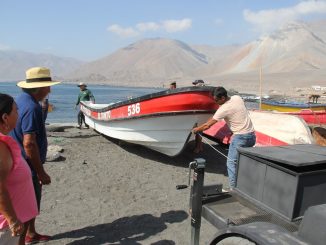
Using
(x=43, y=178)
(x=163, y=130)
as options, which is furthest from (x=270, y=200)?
(x=163, y=130)

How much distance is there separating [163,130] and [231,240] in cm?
537

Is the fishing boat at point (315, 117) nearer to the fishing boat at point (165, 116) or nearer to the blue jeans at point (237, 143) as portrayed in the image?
the fishing boat at point (165, 116)

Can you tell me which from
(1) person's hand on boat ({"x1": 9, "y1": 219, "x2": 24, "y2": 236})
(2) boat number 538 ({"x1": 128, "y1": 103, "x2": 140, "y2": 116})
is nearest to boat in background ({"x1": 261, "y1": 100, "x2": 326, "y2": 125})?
(2) boat number 538 ({"x1": 128, "y1": 103, "x2": 140, "y2": 116})

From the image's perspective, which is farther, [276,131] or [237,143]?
[276,131]

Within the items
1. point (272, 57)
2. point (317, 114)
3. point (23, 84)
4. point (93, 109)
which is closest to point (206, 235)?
point (23, 84)

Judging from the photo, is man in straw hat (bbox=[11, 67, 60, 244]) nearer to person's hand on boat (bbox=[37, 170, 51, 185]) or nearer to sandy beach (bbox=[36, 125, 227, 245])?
person's hand on boat (bbox=[37, 170, 51, 185])

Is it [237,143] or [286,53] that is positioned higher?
[286,53]

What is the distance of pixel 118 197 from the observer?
625 centimetres

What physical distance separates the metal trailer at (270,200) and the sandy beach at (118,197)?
1690 millimetres

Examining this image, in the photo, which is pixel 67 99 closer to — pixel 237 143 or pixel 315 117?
pixel 315 117

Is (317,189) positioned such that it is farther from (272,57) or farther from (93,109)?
(272,57)

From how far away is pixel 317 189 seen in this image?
273 centimetres

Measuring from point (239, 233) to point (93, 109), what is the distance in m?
9.25

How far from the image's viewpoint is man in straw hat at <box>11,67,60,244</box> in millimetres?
3828
